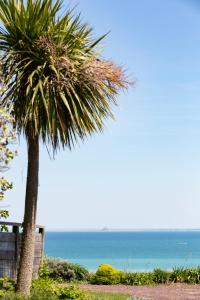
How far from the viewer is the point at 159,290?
1861 cm

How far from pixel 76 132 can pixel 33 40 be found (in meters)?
2.17

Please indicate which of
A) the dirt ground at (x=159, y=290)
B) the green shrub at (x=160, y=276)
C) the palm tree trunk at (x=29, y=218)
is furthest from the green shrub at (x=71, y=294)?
the green shrub at (x=160, y=276)

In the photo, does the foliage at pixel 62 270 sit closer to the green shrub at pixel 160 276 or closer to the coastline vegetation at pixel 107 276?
the coastline vegetation at pixel 107 276

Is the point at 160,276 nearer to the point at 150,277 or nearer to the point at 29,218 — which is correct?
the point at 150,277

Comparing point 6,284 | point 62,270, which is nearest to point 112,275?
point 62,270

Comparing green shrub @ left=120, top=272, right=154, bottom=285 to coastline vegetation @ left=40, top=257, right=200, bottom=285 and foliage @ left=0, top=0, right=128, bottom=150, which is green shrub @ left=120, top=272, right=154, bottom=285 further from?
foliage @ left=0, top=0, right=128, bottom=150

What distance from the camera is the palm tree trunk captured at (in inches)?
520

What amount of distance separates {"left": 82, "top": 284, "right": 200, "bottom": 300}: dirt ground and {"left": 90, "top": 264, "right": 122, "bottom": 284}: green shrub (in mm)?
805

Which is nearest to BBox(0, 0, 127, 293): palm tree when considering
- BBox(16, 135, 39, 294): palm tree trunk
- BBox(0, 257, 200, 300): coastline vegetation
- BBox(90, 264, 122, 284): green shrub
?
BBox(16, 135, 39, 294): palm tree trunk

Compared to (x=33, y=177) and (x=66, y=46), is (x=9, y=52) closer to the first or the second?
(x=66, y=46)

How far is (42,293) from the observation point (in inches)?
470

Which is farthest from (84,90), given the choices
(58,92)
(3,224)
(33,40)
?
(3,224)

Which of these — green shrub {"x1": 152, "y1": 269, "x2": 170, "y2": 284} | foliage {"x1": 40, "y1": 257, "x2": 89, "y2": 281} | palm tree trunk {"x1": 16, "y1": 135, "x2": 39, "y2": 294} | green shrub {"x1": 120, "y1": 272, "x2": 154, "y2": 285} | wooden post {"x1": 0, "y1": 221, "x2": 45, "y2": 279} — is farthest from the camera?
green shrub {"x1": 152, "y1": 269, "x2": 170, "y2": 284}

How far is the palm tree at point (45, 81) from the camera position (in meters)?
12.9
